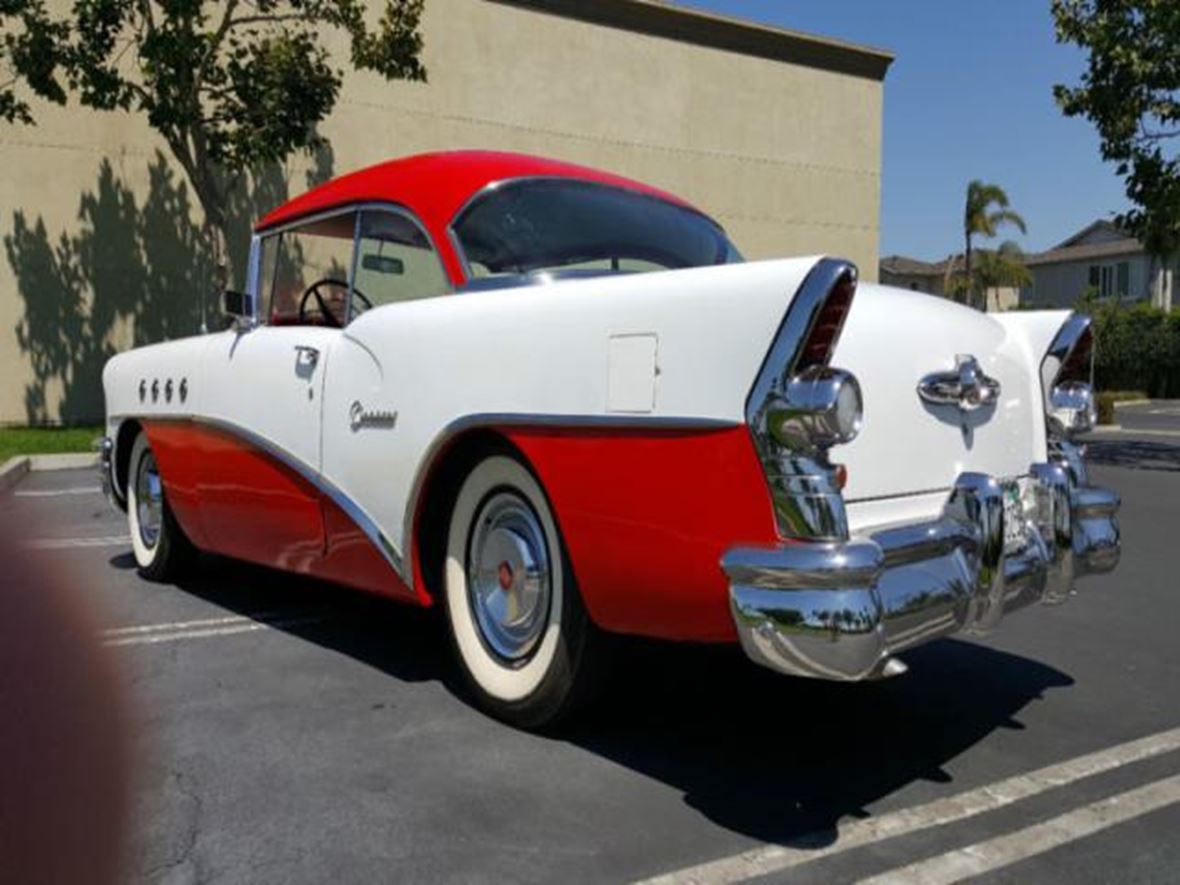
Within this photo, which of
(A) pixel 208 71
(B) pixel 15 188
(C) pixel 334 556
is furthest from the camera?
(B) pixel 15 188

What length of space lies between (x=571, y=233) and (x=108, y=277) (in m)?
14.2

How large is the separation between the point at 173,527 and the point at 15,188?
40.0 feet

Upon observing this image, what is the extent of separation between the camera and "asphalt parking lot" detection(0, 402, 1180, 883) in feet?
8.34

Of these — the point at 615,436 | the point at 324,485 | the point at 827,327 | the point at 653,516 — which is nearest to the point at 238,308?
the point at 324,485

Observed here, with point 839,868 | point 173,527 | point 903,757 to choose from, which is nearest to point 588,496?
point 839,868

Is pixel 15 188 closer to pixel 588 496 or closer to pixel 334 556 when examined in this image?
pixel 334 556

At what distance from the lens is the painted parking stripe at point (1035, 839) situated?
2.45 meters

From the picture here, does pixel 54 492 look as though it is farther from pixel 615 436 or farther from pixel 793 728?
pixel 615 436

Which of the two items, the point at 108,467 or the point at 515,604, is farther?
the point at 108,467

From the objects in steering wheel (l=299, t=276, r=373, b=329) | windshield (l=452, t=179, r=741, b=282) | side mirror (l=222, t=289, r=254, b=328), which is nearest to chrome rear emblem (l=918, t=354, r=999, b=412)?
windshield (l=452, t=179, r=741, b=282)

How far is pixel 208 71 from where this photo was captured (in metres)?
13.0

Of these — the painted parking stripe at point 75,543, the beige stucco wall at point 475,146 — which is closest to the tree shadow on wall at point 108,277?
the beige stucco wall at point 475,146

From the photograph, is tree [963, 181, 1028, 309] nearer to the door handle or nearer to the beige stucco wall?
the beige stucco wall

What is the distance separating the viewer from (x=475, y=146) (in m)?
18.4
